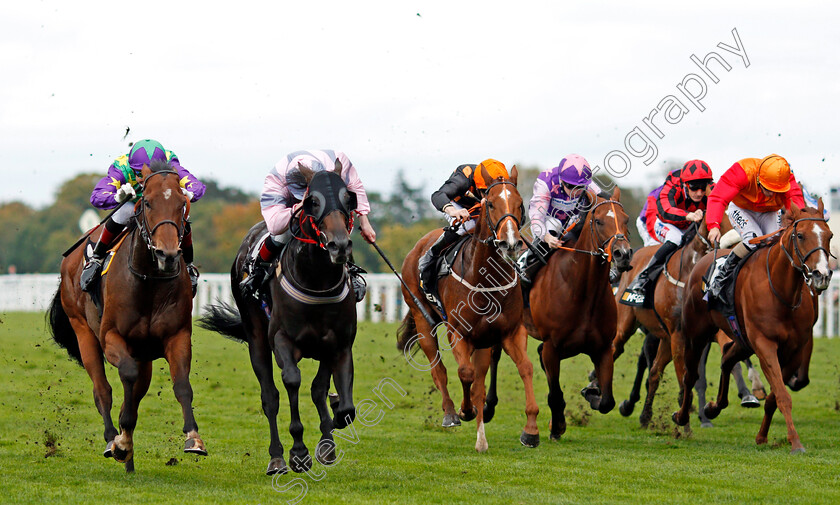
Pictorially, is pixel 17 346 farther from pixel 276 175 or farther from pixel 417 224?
pixel 417 224

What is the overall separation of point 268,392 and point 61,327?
2.32m

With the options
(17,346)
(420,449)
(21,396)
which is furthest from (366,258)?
(420,449)

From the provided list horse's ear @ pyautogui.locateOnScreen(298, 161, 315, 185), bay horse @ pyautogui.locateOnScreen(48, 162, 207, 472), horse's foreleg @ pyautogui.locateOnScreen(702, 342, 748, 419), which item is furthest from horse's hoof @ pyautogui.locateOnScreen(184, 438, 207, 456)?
horse's foreleg @ pyautogui.locateOnScreen(702, 342, 748, 419)

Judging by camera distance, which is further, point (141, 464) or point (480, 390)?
point (480, 390)

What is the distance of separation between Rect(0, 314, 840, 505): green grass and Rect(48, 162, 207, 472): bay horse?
18.5 inches

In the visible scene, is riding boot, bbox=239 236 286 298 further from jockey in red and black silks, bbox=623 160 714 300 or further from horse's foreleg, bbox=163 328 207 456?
jockey in red and black silks, bbox=623 160 714 300

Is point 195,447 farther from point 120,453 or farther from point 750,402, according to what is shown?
point 750,402

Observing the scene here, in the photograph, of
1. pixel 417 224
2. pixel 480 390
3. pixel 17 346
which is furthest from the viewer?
pixel 417 224

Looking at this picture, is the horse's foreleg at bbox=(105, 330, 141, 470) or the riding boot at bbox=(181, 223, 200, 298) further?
the riding boot at bbox=(181, 223, 200, 298)

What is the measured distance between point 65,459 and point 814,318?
5.41 meters

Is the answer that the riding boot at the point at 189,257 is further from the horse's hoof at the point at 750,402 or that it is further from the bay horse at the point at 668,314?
the horse's hoof at the point at 750,402

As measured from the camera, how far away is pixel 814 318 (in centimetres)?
759

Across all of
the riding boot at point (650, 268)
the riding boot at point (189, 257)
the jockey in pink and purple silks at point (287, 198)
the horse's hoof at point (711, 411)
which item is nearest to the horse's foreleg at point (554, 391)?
the horse's hoof at point (711, 411)

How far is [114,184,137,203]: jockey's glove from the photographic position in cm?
646
